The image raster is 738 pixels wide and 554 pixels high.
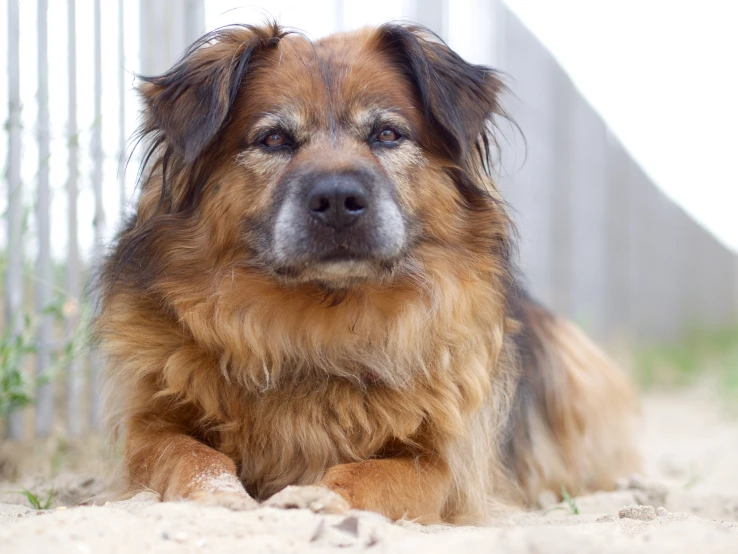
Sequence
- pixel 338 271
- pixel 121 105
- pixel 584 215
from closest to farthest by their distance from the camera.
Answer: pixel 338 271
pixel 121 105
pixel 584 215

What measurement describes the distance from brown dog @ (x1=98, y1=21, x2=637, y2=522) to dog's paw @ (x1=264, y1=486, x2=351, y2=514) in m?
0.31

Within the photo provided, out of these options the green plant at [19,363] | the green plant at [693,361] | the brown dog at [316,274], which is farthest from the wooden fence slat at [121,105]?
the green plant at [693,361]

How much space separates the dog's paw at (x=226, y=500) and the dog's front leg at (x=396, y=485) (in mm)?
291

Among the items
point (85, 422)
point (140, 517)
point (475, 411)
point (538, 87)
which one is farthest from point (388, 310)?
point (538, 87)

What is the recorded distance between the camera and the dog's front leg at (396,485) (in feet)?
7.98

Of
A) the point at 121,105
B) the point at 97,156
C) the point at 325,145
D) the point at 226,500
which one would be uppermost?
the point at 121,105

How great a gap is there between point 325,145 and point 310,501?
4.24 ft

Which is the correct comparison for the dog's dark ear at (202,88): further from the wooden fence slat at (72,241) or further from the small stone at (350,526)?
the small stone at (350,526)

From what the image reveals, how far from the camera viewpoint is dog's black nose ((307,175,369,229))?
2.62 m

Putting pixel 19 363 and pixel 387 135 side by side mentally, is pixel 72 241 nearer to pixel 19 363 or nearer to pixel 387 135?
pixel 19 363

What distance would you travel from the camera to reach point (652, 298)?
1260cm

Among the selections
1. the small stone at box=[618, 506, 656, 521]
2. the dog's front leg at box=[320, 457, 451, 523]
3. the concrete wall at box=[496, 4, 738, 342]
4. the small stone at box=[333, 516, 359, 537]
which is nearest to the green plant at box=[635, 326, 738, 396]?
the concrete wall at box=[496, 4, 738, 342]

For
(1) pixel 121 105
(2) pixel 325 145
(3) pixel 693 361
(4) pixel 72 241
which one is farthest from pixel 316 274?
(3) pixel 693 361

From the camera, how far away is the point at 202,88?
117 inches
